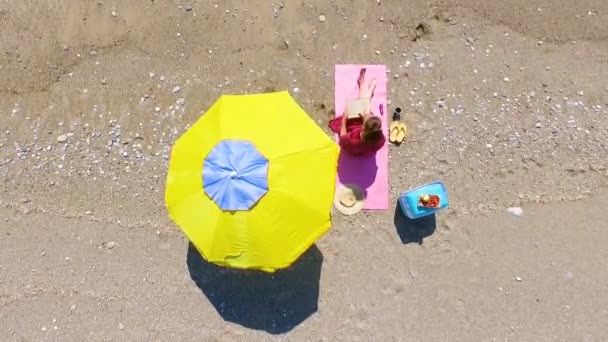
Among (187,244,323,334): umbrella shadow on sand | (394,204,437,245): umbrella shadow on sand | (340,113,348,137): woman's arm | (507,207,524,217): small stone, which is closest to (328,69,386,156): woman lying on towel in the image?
(340,113,348,137): woman's arm

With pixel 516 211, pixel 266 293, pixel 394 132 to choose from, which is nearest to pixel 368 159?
pixel 394 132

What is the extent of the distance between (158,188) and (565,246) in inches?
148

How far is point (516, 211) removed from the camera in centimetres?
509

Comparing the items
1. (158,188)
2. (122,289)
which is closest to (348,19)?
(158,188)

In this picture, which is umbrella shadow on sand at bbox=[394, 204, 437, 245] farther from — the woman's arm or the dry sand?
the woman's arm

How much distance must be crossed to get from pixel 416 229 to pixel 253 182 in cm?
182

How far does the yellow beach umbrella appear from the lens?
4.03 m

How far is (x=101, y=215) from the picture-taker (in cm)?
520

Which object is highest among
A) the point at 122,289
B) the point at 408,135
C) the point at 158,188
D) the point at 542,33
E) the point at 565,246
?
the point at 542,33

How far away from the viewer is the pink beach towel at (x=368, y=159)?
512cm

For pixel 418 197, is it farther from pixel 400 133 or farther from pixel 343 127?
pixel 343 127

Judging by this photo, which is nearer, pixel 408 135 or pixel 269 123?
pixel 269 123

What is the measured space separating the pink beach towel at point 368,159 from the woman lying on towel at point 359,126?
0.22 feet

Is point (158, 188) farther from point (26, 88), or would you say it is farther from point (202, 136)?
point (26, 88)
